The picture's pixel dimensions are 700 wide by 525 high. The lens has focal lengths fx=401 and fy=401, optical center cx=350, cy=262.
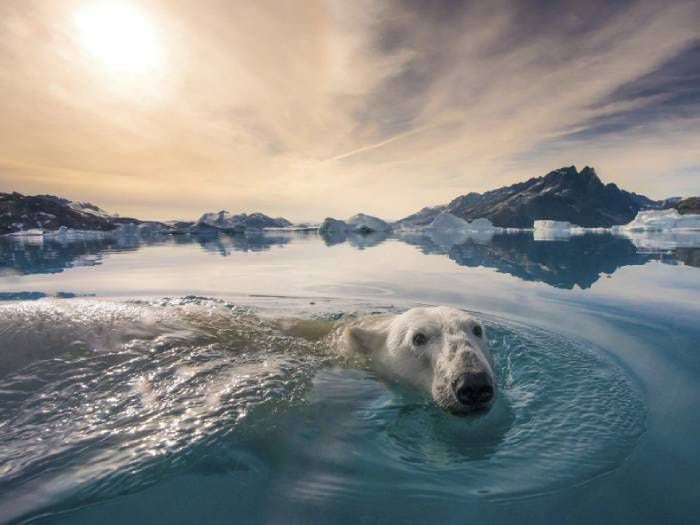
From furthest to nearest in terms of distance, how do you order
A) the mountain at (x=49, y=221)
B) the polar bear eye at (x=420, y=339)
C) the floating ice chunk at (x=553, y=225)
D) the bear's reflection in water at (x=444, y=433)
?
the mountain at (x=49, y=221), the floating ice chunk at (x=553, y=225), the polar bear eye at (x=420, y=339), the bear's reflection in water at (x=444, y=433)

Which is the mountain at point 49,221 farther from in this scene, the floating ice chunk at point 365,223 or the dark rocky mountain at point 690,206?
the dark rocky mountain at point 690,206

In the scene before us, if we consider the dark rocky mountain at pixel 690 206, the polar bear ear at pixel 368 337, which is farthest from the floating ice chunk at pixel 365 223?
the dark rocky mountain at pixel 690 206

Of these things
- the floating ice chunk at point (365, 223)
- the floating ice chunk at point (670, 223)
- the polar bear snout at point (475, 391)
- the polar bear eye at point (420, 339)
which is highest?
the floating ice chunk at point (365, 223)

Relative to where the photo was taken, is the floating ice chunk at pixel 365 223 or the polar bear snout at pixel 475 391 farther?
the floating ice chunk at pixel 365 223

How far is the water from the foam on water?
21 mm

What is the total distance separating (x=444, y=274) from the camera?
16.8 metres

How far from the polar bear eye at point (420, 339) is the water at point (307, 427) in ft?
1.99

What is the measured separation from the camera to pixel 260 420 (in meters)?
4.18

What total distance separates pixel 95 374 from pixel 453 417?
170 inches

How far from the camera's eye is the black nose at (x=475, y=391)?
→ 4.10 meters

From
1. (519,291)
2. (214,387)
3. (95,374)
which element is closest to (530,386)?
(214,387)

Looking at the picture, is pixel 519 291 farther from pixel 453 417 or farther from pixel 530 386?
pixel 453 417

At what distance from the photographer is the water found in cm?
298

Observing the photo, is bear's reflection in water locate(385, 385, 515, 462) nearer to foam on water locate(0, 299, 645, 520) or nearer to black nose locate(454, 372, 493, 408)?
foam on water locate(0, 299, 645, 520)
